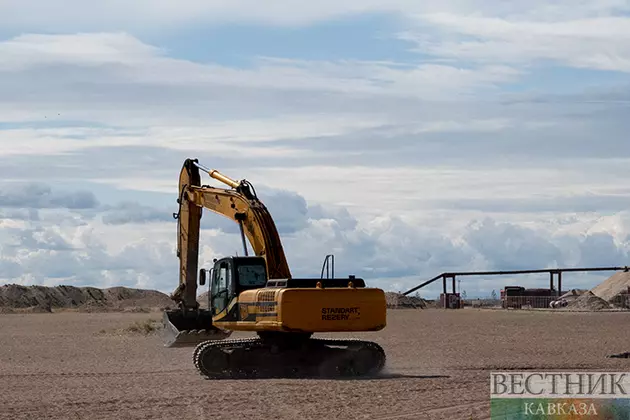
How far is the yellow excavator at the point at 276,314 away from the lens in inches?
1054

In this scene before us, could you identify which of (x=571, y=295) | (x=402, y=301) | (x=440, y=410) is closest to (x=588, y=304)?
(x=571, y=295)

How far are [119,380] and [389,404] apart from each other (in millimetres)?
8416

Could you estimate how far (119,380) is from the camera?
2677cm

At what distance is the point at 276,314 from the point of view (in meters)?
26.7

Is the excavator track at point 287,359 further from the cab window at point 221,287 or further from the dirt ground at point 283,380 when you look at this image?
the cab window at point 221,287

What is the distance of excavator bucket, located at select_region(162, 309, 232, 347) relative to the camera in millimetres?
34844

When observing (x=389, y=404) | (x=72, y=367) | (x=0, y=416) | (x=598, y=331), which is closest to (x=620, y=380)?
(x=389, y=404)

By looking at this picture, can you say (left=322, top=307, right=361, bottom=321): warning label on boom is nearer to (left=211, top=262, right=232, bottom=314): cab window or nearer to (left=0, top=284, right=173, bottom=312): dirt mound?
(left=211, top=262, right=232, bottom=314): cab window

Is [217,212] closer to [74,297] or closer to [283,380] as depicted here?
[283,380]

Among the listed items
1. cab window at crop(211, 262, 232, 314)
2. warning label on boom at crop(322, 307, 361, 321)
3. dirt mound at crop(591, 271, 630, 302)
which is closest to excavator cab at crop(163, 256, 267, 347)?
cab window at crop(211, 262, 232, 314)

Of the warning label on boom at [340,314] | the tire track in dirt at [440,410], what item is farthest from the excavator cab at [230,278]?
the tire track in dirt at [440,410]

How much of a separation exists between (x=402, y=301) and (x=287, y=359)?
59.7 metres

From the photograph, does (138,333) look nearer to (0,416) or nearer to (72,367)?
(72,367)

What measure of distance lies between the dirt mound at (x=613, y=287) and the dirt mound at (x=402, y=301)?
13307 mm
